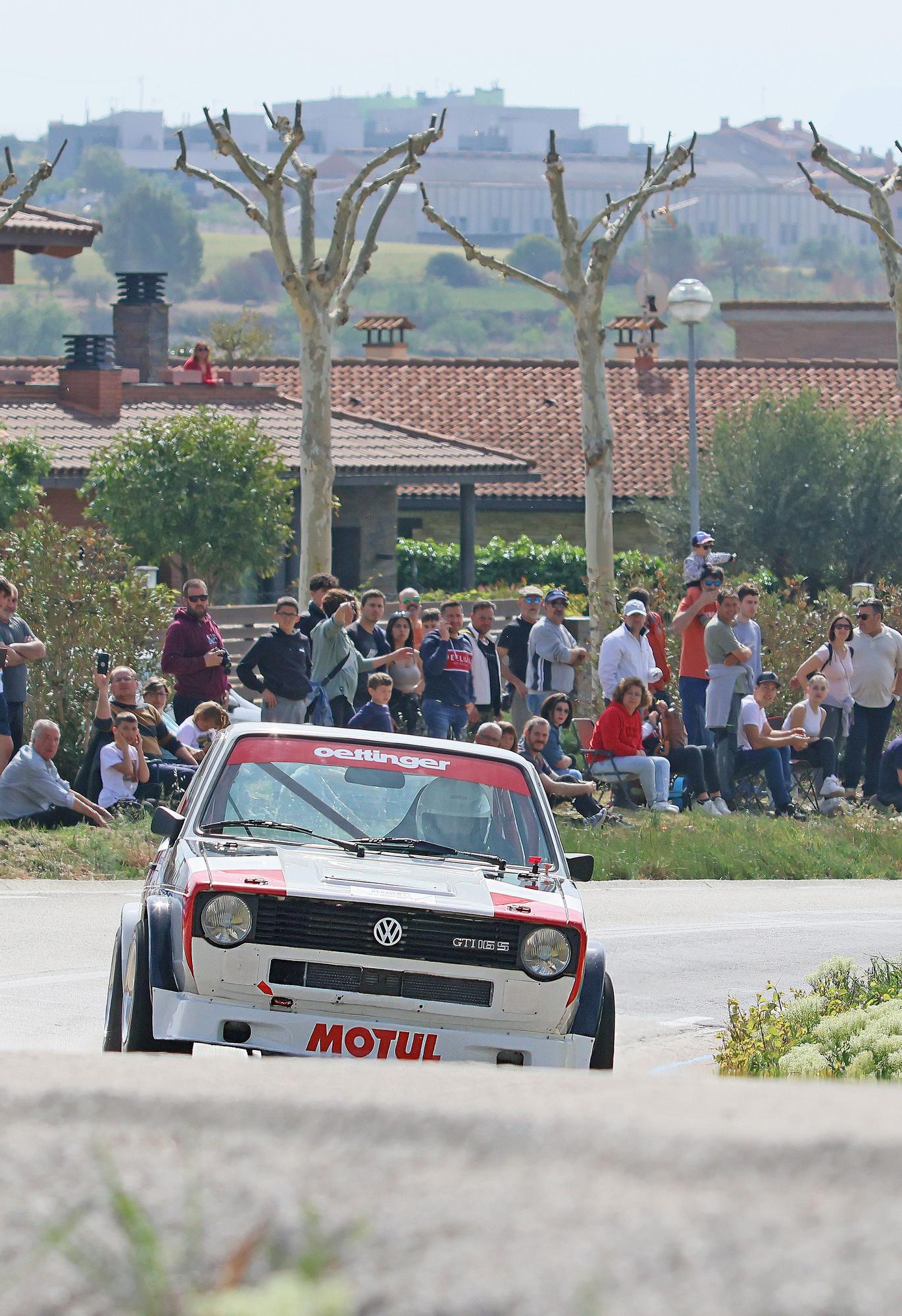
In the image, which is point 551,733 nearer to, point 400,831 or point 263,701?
point 263,701

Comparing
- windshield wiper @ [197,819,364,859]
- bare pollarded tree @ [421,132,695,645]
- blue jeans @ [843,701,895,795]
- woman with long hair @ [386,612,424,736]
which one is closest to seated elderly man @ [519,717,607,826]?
woman with long hair @ [386,612,424,736]

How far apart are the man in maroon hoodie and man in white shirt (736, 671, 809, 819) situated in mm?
4409

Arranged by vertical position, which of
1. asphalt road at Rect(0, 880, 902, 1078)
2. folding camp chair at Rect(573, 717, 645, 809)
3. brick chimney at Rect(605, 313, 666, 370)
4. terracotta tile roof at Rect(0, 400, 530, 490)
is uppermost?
brick chimney at Rect(605, 313, 666, 370)

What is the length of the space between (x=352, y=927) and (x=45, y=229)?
22.3 meters

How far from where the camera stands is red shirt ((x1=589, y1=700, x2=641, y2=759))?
15.8 meters

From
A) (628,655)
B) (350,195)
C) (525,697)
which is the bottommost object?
(525,697)

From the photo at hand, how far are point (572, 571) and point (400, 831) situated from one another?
33109mm

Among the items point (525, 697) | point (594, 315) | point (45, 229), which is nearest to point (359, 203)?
point (594, 315)

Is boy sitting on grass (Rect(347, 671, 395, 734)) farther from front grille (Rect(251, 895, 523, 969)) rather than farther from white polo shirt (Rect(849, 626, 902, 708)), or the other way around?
front grille (Rect(251, 895, 523, 969))

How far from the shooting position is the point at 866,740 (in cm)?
1770

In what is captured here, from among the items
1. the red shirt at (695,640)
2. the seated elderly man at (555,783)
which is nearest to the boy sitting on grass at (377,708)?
the seated elderly man at (555,783)

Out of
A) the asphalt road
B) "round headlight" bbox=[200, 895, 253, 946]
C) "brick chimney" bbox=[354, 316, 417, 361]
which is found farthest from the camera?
"brick chimney" bbox=[354, 316, 417, 361]

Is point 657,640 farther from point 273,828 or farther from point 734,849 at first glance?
point 273,828

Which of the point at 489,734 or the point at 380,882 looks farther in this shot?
the point at 489,734
